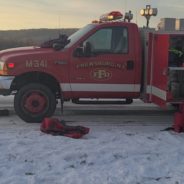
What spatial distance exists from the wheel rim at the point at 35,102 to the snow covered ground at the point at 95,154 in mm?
337

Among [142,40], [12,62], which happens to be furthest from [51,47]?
[142,40]

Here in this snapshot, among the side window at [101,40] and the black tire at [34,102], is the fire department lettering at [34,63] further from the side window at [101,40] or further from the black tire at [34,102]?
the side window at [101,40]

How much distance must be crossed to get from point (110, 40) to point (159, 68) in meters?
1.11

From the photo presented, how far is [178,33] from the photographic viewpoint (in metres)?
9.92

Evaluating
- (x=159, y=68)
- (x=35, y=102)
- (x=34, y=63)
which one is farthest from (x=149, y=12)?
(x=35, y=102)

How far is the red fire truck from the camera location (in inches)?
397

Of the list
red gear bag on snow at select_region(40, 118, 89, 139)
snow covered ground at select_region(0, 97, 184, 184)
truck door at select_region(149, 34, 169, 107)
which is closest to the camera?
snow covered ground at select_region(0, 97, 184, 184)

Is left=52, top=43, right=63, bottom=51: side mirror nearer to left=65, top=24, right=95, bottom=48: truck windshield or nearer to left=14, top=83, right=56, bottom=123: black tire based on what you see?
left=65, top=24, right=95, bottom=48: truck windshield

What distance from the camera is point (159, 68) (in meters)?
10.1

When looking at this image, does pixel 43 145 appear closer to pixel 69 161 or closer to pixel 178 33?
pixel 69 161

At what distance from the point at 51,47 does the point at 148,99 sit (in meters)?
2.21

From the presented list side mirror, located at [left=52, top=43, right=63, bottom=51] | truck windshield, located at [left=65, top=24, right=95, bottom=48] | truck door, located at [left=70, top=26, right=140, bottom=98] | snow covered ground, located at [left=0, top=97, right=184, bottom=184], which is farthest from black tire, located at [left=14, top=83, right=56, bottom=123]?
truck windshield, located at [left=65, top=24, right=95, bottom=48]

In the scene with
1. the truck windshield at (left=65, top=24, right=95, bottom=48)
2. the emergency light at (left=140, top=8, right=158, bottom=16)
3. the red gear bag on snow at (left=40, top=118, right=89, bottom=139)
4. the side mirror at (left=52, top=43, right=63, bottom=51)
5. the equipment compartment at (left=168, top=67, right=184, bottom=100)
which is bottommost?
the red gear bag on snow at (left=40, top=118, right=89, bottom=139)

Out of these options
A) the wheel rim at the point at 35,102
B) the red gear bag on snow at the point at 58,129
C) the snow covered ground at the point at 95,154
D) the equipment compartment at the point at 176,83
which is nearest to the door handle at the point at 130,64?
the equipment compartment at the point at 176,83
